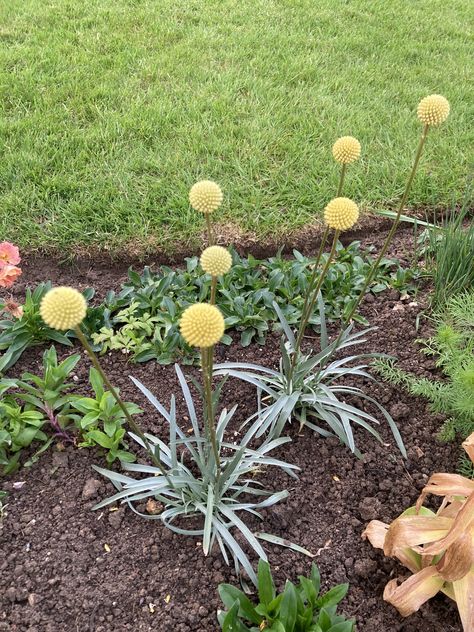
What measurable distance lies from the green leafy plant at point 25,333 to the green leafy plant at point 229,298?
0.18m

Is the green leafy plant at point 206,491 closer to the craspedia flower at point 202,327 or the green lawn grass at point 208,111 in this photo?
the craspedia flower at point 202,327

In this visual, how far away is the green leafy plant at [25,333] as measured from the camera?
2602 mm

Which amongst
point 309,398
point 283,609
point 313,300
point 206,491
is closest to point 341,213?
point 313,300

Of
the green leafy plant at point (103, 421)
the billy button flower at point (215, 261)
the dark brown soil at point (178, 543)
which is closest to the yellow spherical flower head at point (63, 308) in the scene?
the billy button flower at point (215, 261)

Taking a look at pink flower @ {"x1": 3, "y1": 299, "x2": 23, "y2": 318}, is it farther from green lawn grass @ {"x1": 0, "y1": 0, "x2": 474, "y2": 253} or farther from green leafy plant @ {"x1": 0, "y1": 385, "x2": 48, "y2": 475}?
green lawn grass @ {"x1": 0, "y1": 0, "x2": 474, "y2": 253}

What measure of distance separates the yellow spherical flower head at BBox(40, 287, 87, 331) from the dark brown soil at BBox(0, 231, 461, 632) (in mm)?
1081

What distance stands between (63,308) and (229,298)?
163 cm

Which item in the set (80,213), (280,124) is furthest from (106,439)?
(280,124)

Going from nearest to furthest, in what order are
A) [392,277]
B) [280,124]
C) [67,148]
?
[392,277]
[67,148]
[280,124]

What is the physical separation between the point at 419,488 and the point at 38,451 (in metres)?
1.50

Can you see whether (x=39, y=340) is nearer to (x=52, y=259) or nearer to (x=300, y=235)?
(x=52, y=259)

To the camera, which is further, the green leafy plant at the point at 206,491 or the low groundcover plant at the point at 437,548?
the green leafy plant at the point at 206,491

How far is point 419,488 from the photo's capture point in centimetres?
227

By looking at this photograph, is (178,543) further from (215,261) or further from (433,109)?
(433,109)
